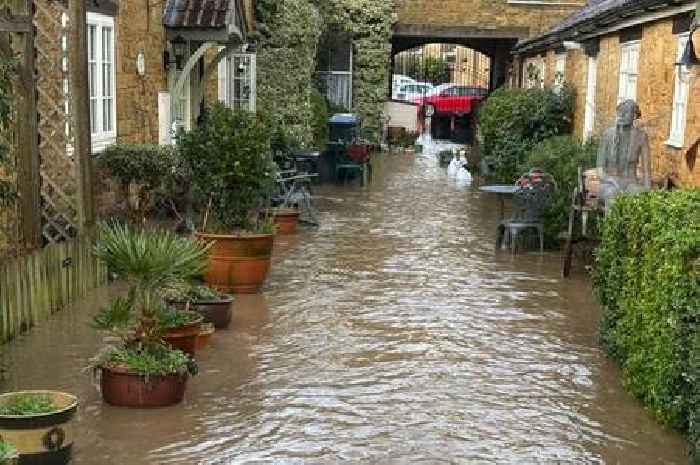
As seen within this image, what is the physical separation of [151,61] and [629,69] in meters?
6.94

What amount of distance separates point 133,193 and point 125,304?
6091mm

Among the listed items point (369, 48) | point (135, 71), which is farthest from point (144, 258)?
point (369, 48)

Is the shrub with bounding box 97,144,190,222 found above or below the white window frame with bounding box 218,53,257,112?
below

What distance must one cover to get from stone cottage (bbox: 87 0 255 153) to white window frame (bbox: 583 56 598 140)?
5.97 m

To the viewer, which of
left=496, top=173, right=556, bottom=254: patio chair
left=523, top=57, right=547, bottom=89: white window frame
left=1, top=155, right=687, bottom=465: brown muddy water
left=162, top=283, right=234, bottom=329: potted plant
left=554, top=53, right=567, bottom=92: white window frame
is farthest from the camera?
left=523, top=57, right=547, bottom=89: white window frame

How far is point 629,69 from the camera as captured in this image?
1365cm

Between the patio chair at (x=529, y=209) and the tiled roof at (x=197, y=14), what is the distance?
5.28 m

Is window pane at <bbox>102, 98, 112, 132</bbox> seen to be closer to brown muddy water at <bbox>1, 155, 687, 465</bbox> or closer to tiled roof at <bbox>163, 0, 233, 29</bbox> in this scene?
tiled roof at <bbox>163, 0, 233, 29</bbox>

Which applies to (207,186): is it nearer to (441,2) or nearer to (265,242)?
(265,242)

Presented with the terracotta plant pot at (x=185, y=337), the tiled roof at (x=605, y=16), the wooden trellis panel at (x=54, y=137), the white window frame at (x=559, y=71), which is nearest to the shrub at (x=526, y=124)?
the white window frame at (x=559, y=71)

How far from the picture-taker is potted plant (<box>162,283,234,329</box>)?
7480 mm

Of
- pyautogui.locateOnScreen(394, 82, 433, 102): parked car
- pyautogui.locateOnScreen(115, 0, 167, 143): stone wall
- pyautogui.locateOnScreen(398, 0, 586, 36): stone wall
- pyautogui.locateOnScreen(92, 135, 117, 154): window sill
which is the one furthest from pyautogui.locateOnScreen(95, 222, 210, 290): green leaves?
pyautogui.locateOnScreen(394, 82, 433, 102): parked car

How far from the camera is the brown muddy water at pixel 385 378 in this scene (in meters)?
5.36

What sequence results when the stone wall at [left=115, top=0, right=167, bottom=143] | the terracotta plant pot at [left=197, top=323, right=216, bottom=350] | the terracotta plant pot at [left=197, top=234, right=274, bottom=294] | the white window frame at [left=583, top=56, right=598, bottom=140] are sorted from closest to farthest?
the terracotta plant pot at [left=197, top=323, right=216, bottom=350]
the terracotta plant pot at [left=197, top=234, right=274, bottom=294]
the stone wall at [left=115, top=0, right=167, bottom=143]
the white window frame at [left=583, top=56, right=598, bottom=140]
